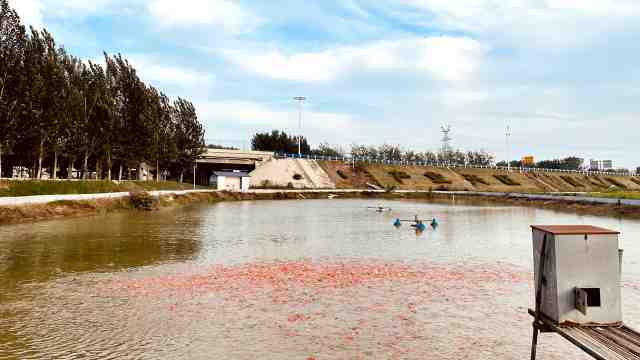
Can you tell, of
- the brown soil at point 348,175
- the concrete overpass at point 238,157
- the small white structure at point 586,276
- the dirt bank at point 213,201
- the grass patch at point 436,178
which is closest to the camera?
the small white structure at point 586,276

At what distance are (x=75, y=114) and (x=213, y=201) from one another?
3094 cm

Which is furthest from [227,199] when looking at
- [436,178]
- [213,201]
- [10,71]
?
[436,178]

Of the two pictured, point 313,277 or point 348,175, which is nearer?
point 313,277

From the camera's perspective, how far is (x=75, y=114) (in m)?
67.6

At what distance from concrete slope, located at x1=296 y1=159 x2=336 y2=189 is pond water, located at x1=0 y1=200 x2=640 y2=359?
91102 mm

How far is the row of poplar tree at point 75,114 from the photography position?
5569cm

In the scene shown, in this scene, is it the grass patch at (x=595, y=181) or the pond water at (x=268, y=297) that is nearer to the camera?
the pond water at (x=268, y=297)

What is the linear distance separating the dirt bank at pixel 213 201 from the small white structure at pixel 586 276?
46.5 metres

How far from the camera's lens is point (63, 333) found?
45.6 feet

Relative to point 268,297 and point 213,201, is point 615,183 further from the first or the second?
point 268,297

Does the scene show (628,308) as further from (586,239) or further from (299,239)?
(299,239)

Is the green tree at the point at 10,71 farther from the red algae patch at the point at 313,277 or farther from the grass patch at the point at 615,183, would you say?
the grass patch at the point at 615,183

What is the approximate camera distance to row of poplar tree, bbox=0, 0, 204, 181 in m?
55.7

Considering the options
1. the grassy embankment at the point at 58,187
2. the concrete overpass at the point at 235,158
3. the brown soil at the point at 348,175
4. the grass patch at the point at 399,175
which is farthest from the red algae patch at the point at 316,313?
the grass patch at the point at 399,175
